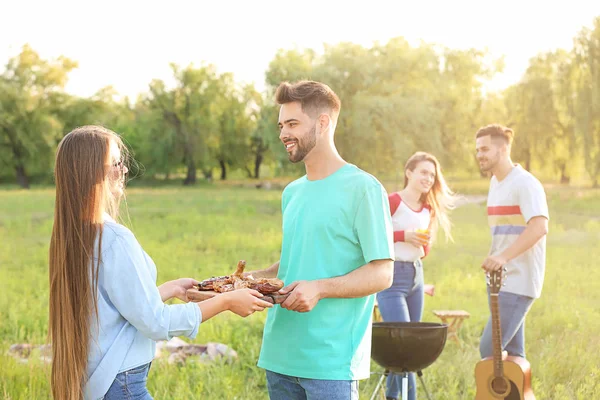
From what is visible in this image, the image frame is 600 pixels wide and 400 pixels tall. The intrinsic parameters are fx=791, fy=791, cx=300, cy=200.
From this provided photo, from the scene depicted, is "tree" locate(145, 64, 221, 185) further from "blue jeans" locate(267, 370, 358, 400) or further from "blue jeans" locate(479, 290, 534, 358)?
"blue jeans" locate(267, 370, 358, 400)

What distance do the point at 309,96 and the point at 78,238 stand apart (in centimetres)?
113

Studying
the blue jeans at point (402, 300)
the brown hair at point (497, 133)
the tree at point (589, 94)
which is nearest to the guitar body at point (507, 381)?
the blue jeans at point (402, 300)

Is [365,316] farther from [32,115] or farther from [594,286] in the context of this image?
[32,115]

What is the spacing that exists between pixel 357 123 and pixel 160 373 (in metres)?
24.3

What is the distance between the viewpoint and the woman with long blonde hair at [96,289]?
281 centimetres

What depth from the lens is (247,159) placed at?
2216 inches

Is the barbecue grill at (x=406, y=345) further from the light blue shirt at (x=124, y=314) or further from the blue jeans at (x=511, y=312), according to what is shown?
the light blue shirt at (x=124, y=314)

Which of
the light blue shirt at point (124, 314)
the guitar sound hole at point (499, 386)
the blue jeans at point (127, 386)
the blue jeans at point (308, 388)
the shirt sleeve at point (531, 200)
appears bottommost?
the guitar sound hole at point (499, 386)

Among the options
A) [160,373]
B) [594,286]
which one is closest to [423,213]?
[160,373]

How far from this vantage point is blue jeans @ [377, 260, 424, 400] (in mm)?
5812

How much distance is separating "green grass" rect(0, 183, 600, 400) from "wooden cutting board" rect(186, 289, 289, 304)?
0.66 metres

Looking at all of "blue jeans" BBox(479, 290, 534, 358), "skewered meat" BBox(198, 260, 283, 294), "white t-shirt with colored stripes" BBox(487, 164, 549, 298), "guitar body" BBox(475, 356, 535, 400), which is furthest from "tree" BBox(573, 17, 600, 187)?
"skewered meat" BBox(198, 260, 283, 294)

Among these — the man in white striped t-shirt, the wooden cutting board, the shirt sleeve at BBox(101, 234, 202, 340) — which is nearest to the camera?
the shirt sleeve at BBox(101, 234, 202, 340)

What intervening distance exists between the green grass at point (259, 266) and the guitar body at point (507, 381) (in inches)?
32.1
